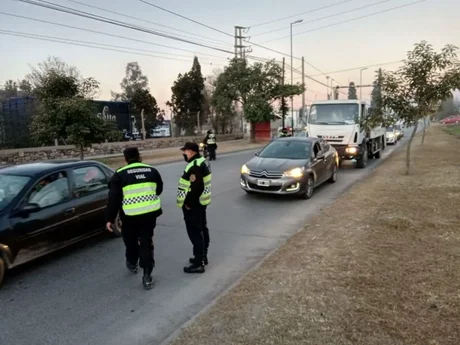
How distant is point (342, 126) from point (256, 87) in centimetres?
2182

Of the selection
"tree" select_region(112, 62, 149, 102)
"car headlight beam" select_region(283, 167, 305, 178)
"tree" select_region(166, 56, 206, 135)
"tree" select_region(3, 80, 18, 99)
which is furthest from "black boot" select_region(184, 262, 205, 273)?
"tree" select_region(112, 62, 149, 102)

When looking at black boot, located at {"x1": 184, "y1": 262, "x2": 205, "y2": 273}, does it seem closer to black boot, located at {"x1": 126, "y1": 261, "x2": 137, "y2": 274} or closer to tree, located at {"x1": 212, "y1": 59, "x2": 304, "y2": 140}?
black boot, located at {"x1": 126, "y1": 261, "x2": 137, "y2": 274}

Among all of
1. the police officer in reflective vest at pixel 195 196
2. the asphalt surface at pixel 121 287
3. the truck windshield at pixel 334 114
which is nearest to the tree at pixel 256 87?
the truck windshield at pixel 334 114

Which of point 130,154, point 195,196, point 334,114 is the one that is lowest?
point 195,196

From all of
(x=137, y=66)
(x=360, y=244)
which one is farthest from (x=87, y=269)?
(x=137, y=66)

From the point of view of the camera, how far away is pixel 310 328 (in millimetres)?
3260

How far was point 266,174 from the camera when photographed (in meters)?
9.13

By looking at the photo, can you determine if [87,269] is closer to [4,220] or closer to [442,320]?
[4,220]

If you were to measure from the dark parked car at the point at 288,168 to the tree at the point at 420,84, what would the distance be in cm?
294

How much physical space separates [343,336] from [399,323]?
553 millimetres

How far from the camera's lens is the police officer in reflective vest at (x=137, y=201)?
14.1ft

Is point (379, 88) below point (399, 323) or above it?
above

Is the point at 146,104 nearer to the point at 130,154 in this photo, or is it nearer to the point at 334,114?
the point at 334,114

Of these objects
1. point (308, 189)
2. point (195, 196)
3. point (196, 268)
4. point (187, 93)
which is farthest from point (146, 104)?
point (195, 196)
